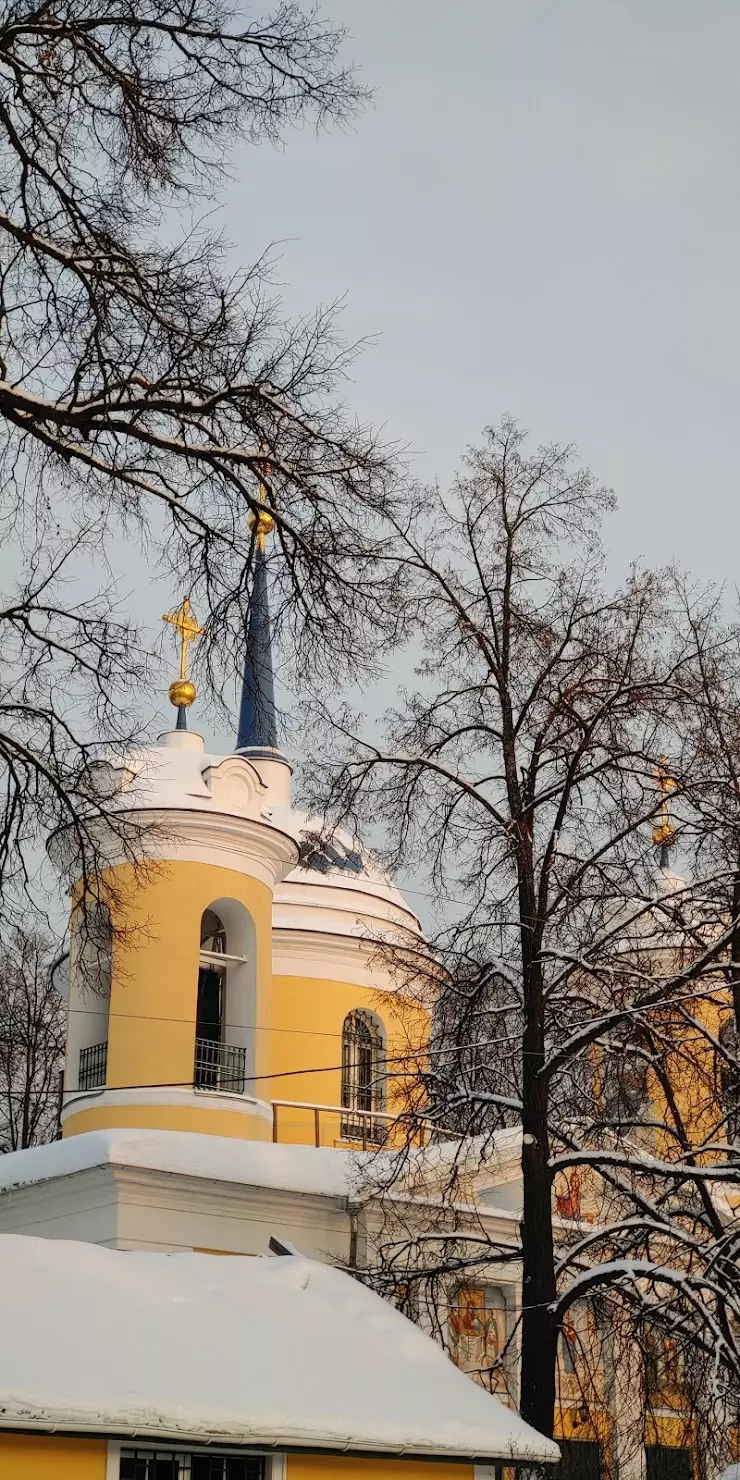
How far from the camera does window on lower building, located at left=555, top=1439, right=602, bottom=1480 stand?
63.1 ft

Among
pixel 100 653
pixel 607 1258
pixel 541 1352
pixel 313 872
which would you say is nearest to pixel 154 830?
pixel 100 653

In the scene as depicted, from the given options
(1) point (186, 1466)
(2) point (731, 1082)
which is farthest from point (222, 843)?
(1) point (186, 1466)

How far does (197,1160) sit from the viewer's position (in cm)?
1862

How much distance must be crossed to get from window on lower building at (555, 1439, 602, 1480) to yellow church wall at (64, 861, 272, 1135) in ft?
16.4

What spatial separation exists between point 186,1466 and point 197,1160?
25.8 ft

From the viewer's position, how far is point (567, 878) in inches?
601

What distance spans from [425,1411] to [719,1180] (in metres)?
3.98

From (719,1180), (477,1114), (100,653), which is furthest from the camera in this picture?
(477,1114)

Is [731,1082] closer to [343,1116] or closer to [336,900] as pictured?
[343,1116]

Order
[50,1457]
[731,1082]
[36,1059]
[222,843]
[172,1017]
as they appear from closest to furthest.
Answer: [50,1457] → [731,1082] → [172,1017] → [222,843] → [36,1059]

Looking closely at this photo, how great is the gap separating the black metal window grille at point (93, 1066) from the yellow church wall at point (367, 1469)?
10.0m

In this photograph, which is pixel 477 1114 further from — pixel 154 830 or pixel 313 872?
pixel 313 872

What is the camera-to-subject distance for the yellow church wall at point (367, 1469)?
11.4 metres

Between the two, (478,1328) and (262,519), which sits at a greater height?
(262,519)
